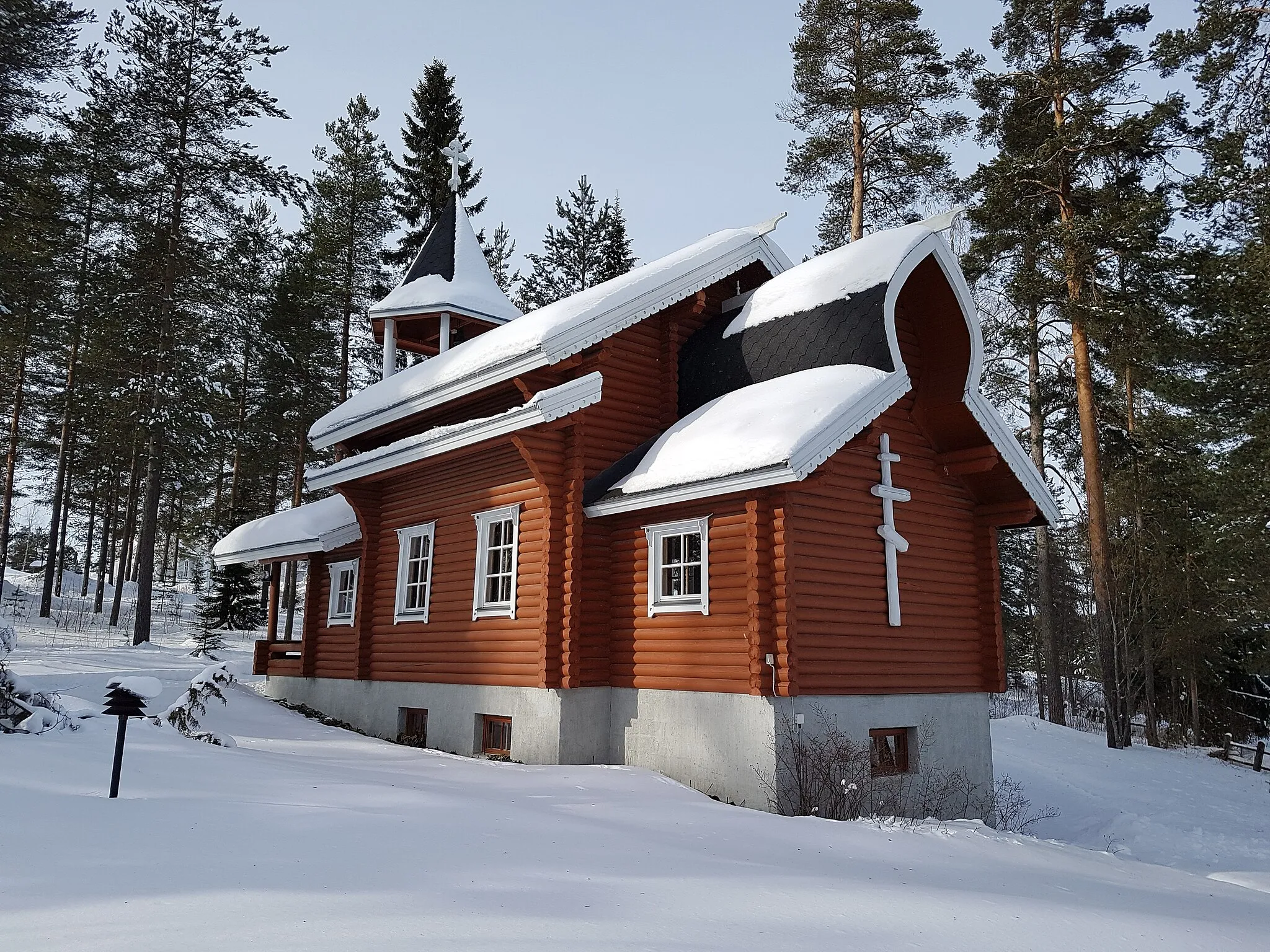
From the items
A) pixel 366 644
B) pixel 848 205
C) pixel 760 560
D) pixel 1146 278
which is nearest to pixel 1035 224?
pixel 1146 278

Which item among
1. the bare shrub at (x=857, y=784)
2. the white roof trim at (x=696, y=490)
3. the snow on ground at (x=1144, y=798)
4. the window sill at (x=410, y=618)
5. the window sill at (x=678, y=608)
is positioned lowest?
the snow on ground at (x=1144, y=798)

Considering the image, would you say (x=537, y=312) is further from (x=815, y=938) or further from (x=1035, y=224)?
(x=1035, y=224)

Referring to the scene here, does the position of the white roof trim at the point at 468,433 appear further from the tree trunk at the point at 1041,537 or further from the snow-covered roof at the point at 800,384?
the tree trunk at the point at 1041,537

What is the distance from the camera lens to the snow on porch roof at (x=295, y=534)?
16.8 meters

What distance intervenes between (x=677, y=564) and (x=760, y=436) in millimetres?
2022

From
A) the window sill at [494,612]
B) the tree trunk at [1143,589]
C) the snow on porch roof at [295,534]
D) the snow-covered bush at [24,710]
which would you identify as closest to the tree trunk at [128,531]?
the snow on porch roof at [295,534]

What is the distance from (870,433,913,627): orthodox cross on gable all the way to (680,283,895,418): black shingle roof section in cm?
125

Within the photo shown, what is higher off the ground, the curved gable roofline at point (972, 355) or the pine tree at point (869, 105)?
the pine tree at point (869, 105)

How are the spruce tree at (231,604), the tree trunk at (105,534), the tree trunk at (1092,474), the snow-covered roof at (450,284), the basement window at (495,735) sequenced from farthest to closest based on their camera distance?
the tree trunk at (105,534)
the spruce tree at (231,604)
the tree trunk at (1092,474)
the snow-covered roof at (450,284)
the basement window at (495,735)

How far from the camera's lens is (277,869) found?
533 cm

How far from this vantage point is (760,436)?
10.3m

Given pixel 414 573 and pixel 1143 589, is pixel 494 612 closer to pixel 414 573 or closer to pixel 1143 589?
pixel 414 573

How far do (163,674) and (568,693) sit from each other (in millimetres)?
10030

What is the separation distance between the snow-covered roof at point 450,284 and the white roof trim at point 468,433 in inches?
170
